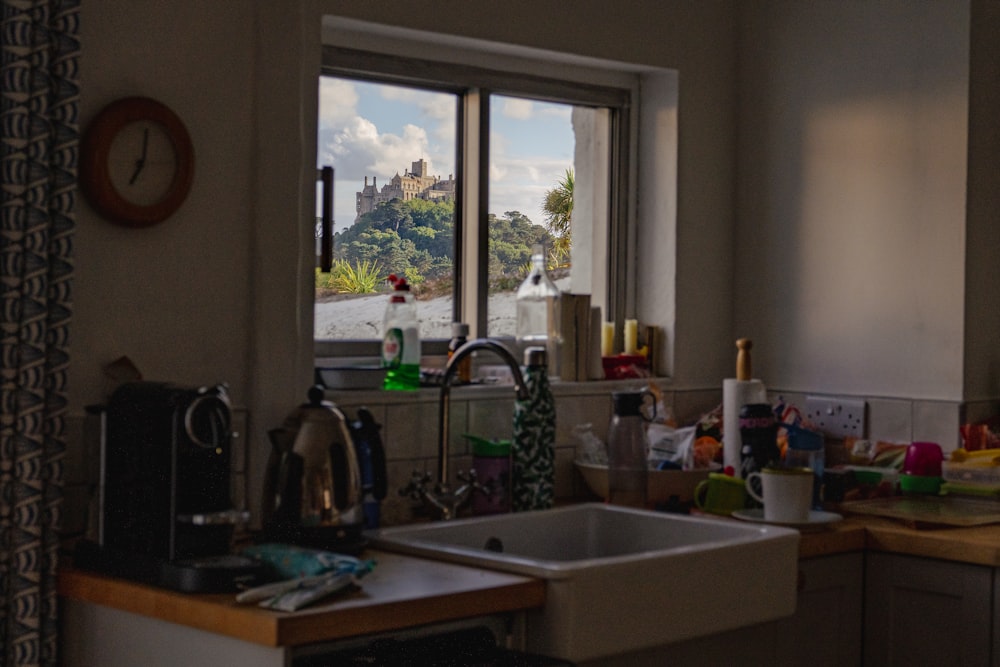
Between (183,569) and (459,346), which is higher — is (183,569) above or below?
below

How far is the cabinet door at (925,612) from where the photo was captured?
2.41 metres

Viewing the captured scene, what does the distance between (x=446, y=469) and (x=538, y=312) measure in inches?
24.5

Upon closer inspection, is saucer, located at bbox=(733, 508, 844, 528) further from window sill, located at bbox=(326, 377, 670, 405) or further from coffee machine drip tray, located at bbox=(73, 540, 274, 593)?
coffee machine drip tray, located at bbox=(73, 540, 274, 593)

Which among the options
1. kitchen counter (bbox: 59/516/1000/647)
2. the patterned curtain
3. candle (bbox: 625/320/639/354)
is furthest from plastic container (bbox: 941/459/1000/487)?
the patterned curtain

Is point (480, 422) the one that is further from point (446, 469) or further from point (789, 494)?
point (789, 494)

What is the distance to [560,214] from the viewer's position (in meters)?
3.27

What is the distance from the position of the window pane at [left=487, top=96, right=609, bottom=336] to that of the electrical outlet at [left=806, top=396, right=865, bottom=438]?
1.95 ft

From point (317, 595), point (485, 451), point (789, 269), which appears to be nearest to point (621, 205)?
point (789, 269)

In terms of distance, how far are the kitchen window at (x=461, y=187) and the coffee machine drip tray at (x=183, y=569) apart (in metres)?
0.84

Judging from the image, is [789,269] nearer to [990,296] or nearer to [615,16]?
[990,296]

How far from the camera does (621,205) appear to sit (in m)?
3.33

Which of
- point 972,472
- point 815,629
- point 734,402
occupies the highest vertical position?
point 734,402

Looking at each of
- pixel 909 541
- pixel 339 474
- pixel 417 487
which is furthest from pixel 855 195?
pixel 339 474

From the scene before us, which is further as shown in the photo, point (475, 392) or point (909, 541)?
point (475, 392)
